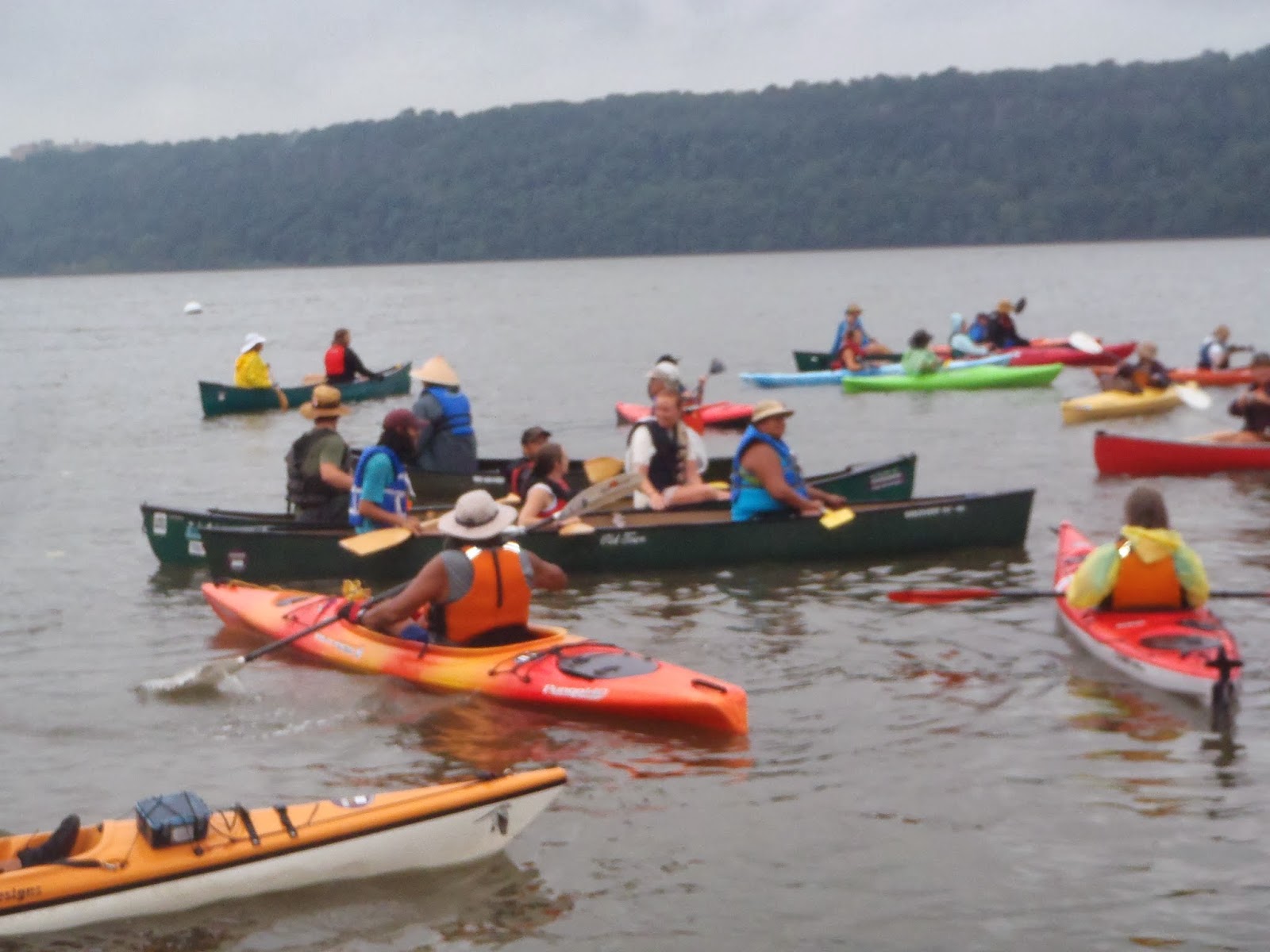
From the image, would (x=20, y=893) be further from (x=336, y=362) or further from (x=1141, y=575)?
(x=336, y=362)

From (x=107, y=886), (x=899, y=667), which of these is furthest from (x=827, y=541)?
(x=107, y=886)

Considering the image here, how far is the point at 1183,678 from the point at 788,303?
68371 mm

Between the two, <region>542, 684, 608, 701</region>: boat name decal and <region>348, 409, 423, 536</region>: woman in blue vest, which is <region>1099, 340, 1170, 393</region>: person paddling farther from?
<region>542, 684, 608, 701</region>: boat name decal

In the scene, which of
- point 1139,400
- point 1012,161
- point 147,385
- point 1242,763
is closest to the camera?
point 1242,763

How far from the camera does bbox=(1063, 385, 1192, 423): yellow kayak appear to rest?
24984 mm

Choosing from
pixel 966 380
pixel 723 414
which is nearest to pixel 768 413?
pixel 723 414

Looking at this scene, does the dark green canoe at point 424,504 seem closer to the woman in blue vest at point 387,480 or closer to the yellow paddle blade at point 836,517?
the woman in blue vest at point 387,480

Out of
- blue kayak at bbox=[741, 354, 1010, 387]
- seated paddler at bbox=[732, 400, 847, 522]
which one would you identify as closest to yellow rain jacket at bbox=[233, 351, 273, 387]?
blue kayak at bbox=[741, 354, 1010, 387]

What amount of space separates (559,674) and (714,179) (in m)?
150

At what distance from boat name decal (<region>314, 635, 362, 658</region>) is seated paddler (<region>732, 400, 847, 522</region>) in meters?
3.75

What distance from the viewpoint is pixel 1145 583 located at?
407 inches

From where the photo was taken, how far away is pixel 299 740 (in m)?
9.96

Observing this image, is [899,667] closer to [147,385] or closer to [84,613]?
[84,613]

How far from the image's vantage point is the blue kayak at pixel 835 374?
29656 mm
